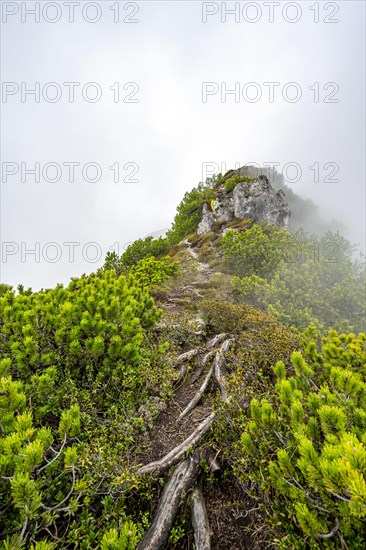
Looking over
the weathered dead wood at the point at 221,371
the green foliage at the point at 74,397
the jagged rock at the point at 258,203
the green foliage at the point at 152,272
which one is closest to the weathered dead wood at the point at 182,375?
the green foliage at the point at 74,397

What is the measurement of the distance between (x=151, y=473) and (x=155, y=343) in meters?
3.53

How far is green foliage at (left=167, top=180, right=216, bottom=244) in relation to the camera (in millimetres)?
32603

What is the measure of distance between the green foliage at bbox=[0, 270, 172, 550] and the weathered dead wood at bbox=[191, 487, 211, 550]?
2.23ft

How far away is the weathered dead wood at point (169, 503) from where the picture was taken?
2.73 m

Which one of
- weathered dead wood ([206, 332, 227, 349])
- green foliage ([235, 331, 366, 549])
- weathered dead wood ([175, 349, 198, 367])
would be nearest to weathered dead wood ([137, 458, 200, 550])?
green foliage ([235, 331, 366, 549])

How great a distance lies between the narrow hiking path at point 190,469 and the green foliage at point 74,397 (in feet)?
1.03

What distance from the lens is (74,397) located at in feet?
12.9

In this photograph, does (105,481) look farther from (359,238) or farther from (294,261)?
(359,238)

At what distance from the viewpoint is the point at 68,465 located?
235 cm

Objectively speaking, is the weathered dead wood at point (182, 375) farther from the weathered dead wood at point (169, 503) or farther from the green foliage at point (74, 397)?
the weathered dead wood at point (169, 503)

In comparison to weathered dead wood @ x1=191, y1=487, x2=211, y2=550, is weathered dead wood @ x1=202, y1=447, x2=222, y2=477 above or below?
above

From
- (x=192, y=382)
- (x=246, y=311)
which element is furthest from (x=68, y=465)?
(x=246, y=311)

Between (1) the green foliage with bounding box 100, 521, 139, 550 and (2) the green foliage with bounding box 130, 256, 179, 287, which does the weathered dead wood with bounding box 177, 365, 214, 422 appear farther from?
(2) the green foliage with bounding box 130, 256, 179, 287

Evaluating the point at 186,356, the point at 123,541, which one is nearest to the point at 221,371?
the point at 186,356
